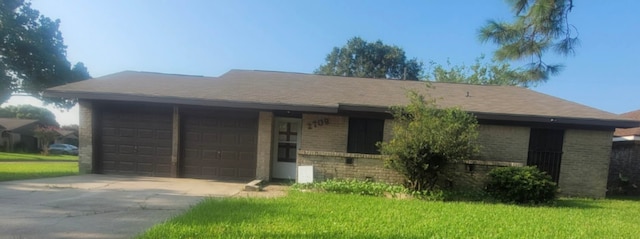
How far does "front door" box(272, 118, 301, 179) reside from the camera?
11367mm

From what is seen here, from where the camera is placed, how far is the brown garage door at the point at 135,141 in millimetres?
10828

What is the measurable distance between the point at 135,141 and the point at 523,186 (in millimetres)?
11001

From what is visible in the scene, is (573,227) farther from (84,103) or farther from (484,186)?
(84,103)

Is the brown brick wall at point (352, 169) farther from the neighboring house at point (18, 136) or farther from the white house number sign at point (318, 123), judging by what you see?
the neighboring house at point (18, 136)

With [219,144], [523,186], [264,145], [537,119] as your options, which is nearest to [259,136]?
[264,145]

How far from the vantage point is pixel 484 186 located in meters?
9.20

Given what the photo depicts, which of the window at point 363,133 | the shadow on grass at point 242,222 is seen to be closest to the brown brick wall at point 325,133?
the window at point 363,133

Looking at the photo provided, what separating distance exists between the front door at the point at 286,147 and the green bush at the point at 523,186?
19.4 ft

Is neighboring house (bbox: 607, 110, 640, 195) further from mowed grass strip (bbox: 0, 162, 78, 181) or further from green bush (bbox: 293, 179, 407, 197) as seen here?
mowed grass strip (bbox: 0, 162, 78, 181)

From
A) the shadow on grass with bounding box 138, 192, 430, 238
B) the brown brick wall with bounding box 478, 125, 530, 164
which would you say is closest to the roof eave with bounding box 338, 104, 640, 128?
the brown brick wall with bounding box 478, 125, 530, 164

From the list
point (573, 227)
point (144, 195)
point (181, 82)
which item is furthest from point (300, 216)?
point (181, 82)

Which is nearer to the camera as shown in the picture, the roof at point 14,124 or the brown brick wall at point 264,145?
the brown brick wall at point 264,145

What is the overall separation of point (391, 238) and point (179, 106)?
820 centimetres

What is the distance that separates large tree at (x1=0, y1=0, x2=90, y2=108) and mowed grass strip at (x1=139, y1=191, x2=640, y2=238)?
2667cm
